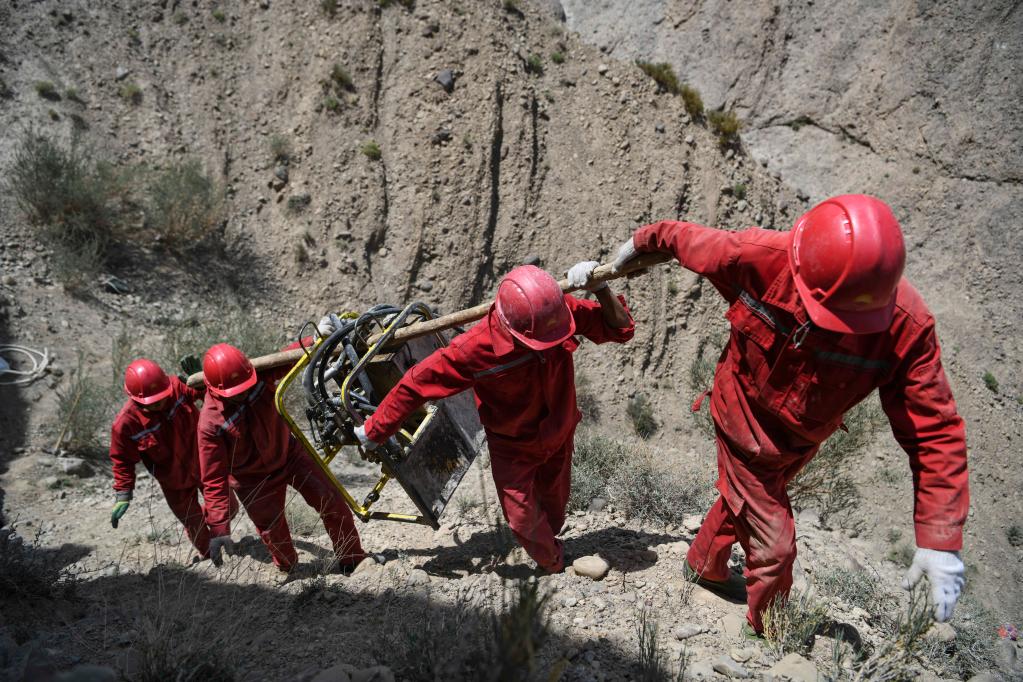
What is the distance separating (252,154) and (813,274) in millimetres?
8728

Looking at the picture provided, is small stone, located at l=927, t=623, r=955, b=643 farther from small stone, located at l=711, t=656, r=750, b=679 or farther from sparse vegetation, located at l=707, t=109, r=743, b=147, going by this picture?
sparse vegetation, located at l=707, t=109, r=743, b=147

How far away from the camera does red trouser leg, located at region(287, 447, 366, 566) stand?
387 cm

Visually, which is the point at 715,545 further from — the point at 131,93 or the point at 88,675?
the point at 131,93

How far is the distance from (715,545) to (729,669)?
1.93 ft

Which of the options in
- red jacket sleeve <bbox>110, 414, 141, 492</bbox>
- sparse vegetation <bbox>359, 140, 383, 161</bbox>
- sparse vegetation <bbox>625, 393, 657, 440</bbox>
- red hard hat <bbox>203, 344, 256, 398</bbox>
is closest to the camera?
red hard hat <bbox>203, 344, 256, 398</bbox>

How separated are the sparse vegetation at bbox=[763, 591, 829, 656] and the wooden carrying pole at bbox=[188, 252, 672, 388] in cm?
159

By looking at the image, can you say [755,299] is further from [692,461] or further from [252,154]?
[252,154]

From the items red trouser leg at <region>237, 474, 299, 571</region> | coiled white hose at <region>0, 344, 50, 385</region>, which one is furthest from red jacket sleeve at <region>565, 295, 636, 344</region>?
coiled white hose at <region>0, 344, 50, 385</region>

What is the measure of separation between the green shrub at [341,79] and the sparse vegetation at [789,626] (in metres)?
8.57

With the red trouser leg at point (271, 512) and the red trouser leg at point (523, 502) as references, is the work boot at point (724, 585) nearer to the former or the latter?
the red trouser leg at point (523, 502)

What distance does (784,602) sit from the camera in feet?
8.83

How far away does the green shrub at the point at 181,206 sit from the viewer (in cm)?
826

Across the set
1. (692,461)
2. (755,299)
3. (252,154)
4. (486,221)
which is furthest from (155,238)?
(755,299)

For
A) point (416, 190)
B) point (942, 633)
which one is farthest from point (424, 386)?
point (416, 190)
